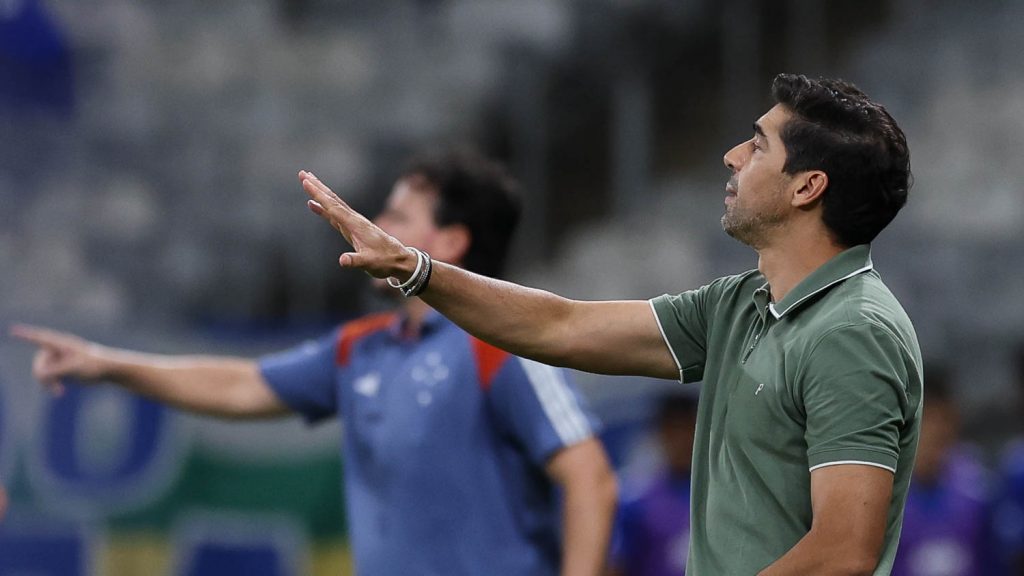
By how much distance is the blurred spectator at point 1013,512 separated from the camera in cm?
632

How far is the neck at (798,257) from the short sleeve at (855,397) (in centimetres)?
22

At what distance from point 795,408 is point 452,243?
5.75ft

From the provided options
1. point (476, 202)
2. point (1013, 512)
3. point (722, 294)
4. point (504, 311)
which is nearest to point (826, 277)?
point (722, 294)

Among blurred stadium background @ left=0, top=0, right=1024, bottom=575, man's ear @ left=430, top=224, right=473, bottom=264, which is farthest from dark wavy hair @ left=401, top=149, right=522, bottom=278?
blurred stadium background @ left=0, top=0, right=1024, bottom=575

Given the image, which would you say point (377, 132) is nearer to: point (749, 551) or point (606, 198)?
point (606, 198)

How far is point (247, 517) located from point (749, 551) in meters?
3.82

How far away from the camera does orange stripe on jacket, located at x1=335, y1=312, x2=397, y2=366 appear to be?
421cm

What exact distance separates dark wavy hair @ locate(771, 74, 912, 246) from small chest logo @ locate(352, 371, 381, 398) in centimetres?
166

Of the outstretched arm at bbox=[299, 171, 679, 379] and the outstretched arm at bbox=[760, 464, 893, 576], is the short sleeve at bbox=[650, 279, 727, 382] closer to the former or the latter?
the outstretched arm at bbox=[299, 171, 679, 379]

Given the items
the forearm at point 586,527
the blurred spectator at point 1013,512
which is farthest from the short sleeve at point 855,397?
the blurred spectator at point 1013,512

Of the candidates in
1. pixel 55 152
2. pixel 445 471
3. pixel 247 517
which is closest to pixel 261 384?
pixel 445 471

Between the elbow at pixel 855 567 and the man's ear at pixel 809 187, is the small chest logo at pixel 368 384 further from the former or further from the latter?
the elbow at pixel 855 567

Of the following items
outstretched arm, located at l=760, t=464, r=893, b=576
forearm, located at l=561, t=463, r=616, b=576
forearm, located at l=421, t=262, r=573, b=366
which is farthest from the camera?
Answer: forearm, located at l=561, t=463, r=616, b=576

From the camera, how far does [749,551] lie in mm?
2594
